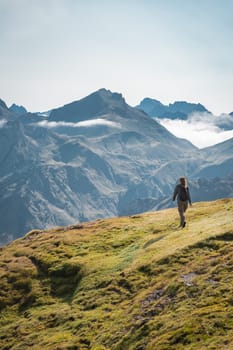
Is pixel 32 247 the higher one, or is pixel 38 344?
pixel 32 247

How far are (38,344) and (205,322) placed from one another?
1359cm

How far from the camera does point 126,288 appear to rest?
115ft

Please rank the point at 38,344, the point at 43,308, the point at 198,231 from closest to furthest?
the point at 38,344
the point at 43,308
the point at 198,231

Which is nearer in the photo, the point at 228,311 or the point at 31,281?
the point at 228,311

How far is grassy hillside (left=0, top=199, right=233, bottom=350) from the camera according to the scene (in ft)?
80.4

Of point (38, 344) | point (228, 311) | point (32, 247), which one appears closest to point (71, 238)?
point (32, 247)

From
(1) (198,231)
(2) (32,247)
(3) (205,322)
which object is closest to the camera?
(3) (205,322)

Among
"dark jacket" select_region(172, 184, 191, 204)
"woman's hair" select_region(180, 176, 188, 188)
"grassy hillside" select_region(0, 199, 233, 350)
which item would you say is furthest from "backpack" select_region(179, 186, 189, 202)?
"grassy hillside" select_region(0, 199, 233, 350)

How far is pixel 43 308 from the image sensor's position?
37.9 metres

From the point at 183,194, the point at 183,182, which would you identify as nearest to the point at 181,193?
the point at 183,194

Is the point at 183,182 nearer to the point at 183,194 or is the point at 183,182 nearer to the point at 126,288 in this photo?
the point at 183,194

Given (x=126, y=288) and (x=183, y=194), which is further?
(x=183, y=194)

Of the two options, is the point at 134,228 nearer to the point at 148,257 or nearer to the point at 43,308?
the point at 148,257

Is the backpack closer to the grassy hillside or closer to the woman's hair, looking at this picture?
the woman's hair
